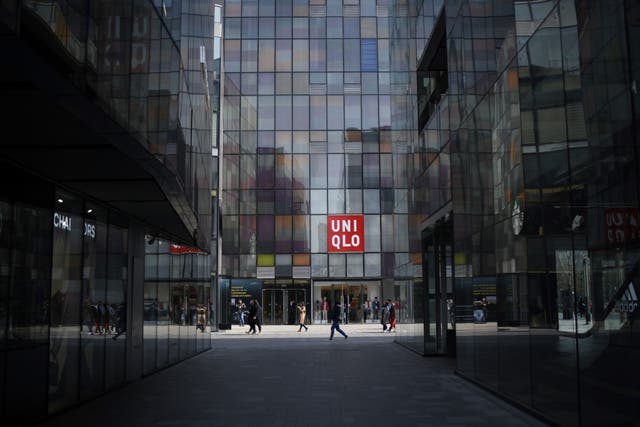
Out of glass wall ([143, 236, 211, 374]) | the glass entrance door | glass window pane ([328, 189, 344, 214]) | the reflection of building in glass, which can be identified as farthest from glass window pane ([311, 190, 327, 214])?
the reflection of building in glass

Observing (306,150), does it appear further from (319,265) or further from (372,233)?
(319,265)

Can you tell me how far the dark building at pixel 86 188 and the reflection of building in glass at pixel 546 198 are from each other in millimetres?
5443

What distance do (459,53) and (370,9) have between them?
38759 millimetres

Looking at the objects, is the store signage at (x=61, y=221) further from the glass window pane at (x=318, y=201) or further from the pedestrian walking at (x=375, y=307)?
the pedestrian walking at (x=375, y=307)

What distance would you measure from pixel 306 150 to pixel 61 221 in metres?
40.5

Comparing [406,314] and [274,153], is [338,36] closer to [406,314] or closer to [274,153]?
[274,153]

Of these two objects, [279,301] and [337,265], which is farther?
[279,301]

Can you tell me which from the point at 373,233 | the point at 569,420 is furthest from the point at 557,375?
the point at 373,233

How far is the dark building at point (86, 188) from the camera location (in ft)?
19.8

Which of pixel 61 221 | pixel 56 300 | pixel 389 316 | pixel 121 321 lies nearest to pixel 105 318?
pixel 121 321

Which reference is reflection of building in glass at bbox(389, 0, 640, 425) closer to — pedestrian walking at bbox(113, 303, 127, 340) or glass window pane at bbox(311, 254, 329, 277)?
pedestrian walking at bbox(113, 303, 127, 340)

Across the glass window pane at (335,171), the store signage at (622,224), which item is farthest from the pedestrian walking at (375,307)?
the store signage at (622,224)

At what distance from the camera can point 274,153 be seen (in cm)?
5106

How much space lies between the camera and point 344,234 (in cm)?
5038
